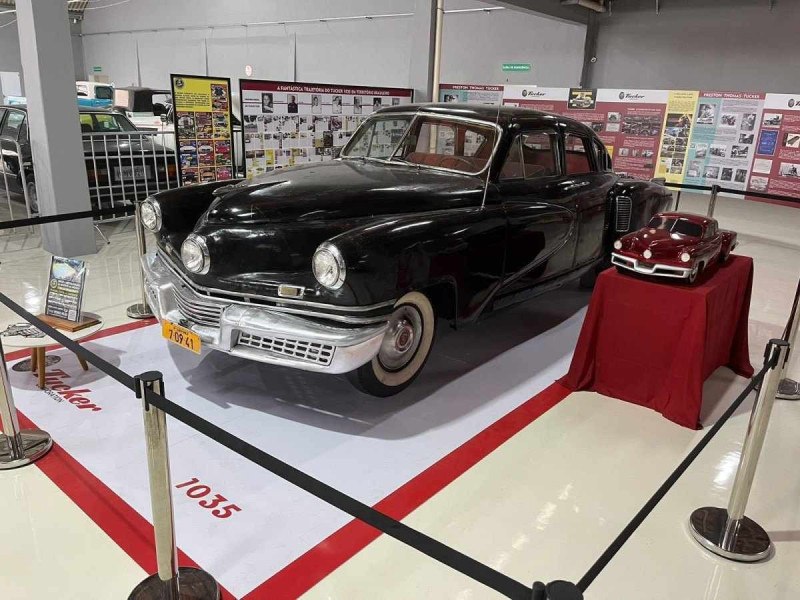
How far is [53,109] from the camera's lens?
6527mm

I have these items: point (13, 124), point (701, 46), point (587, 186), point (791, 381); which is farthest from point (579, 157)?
point (13, 124)

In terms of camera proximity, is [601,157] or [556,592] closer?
[556,592]

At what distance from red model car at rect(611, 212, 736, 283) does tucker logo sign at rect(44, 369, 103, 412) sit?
328 cm

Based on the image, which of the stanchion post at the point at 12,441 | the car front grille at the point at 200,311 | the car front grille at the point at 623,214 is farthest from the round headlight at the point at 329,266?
the car front grille at the point at 623,214

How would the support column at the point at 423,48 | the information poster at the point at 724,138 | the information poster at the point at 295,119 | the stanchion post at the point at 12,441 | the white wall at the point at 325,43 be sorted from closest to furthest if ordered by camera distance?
the stanchion post at the point at 12,441 → the information poster at the point at 295,119 → the information poster at the point at 724,138 → the support column at the point at 423,48 → the white wall at the point at 325,43

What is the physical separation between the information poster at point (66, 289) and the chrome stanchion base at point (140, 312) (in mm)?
992

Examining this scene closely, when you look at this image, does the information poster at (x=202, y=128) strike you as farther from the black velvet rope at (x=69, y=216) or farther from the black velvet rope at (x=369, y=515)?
the black velvet rope at (x=369, y=515)

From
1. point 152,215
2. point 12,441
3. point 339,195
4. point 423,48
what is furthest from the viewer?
point 423,48

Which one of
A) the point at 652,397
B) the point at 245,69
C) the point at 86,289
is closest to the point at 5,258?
the point at 86,289

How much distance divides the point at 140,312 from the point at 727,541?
4381 millimetres

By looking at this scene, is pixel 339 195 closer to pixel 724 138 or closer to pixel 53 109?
pixel 53 109

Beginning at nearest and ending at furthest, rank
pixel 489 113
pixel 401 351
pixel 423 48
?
pixel 401 351 → pixel 489 113 → pixel 423 48

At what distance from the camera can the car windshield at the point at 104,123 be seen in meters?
9.20

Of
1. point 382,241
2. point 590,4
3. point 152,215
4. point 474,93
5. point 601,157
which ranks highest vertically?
point 590,4
